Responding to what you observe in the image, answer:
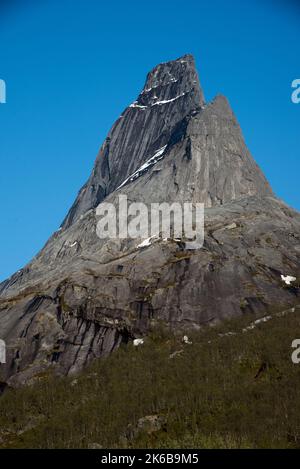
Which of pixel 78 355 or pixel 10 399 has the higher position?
pixel 78 355

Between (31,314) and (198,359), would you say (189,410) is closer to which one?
(198,359)
